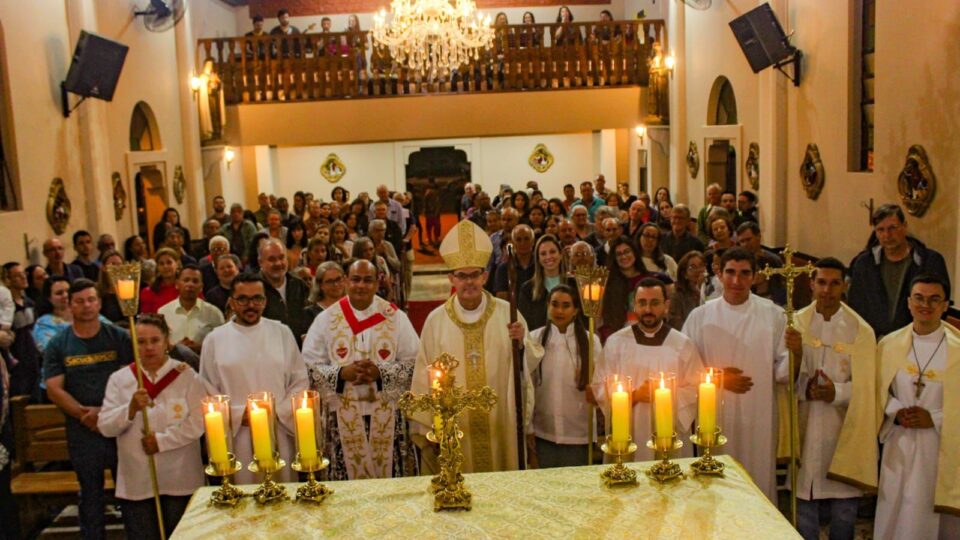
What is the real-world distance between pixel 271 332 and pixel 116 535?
80.4 inches

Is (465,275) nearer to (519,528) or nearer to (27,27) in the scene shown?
(519,528)

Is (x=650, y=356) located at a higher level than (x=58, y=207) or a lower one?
lower

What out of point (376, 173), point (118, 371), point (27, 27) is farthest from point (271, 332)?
point (376, 173)

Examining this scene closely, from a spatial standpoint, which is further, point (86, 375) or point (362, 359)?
point (362, 359)

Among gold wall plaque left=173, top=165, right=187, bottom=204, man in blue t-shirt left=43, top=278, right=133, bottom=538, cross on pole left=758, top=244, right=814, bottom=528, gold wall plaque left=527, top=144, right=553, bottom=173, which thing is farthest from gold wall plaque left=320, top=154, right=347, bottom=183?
cross on pole left=758, top=244, right=814, bottom=528

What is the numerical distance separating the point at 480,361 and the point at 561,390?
19.6 inches

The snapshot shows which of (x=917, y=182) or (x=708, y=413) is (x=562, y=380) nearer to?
(x=708, y=413)

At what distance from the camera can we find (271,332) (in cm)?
557

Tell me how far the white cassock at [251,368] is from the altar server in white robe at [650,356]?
1.75 m

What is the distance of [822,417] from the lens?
543 cm

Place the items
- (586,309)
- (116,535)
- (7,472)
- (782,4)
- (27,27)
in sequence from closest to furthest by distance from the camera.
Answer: (586,309) → (7,472) → (116,535) → (27,27) → (782,4)

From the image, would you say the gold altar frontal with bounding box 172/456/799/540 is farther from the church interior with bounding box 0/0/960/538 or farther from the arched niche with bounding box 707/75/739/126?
the arched niche with bounding box 707/75/739/126

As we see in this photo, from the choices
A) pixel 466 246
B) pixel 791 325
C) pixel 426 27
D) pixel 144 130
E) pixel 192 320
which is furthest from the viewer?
pixel 144 130

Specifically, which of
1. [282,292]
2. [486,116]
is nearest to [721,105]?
[486,116]
